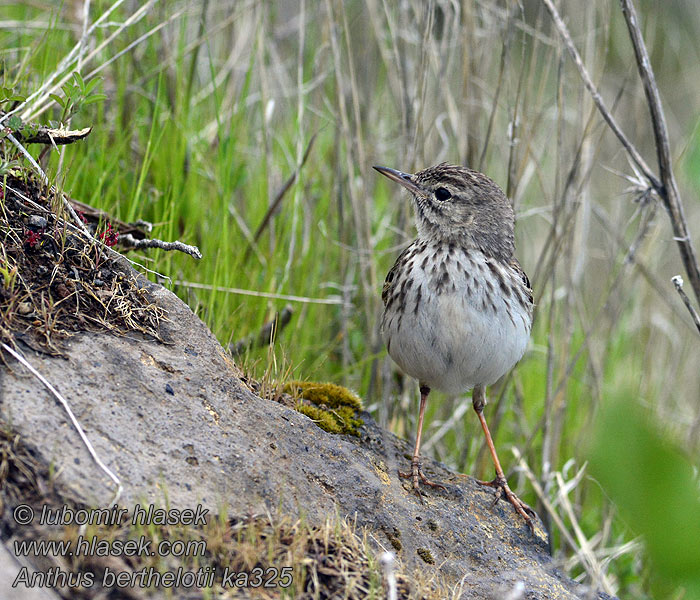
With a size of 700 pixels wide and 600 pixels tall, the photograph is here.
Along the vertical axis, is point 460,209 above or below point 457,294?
above

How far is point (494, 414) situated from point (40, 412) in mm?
3483

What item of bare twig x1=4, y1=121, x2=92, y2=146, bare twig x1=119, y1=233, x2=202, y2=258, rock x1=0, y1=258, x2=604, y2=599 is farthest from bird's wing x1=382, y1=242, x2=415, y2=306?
bare twig x1=4, y1=121, x2=92, y2=146

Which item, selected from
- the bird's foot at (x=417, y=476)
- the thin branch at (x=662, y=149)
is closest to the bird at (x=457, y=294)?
the bird's foot at (x=417, y=476)

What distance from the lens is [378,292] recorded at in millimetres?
5273

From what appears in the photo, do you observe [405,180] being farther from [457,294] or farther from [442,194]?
[457,294]

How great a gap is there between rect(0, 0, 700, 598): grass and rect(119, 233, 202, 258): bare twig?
0.33 metres

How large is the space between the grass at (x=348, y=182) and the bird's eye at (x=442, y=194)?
78 cm

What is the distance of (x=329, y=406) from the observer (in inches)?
150

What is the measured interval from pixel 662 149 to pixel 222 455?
9.32ft

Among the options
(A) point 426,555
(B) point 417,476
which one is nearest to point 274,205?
(B) point 417,476

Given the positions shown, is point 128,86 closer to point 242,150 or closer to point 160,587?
point 242,150

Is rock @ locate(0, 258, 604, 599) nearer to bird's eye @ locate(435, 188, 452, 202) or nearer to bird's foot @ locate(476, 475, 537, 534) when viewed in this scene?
bird's foot @ locate(476, 475, 537, 534)

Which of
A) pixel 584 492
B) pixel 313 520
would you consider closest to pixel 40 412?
pixel 313 520

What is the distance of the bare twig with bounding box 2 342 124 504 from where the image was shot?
238 centimetres
